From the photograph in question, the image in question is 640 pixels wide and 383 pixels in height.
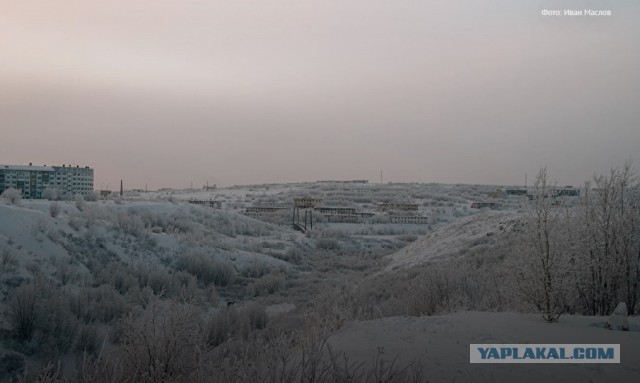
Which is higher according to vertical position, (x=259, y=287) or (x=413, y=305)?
(x=413, y=305)

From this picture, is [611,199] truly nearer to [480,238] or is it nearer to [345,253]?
[480,238]

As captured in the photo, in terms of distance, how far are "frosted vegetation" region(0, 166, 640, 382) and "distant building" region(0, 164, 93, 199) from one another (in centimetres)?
2111

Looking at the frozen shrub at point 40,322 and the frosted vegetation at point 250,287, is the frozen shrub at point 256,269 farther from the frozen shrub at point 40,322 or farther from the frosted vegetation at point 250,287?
the frozen shrub at point 40,322

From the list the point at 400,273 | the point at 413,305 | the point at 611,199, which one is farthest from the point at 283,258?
the point at 611,199

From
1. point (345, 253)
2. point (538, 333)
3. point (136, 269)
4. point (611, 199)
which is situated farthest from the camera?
point (345, 253)

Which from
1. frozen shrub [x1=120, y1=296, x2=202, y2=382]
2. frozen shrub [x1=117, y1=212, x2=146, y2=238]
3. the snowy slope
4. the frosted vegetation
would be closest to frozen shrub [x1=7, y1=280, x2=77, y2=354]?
the frosted vegetation

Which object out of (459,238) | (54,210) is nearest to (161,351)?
(54,210)

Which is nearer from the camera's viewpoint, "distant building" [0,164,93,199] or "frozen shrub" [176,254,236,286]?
"frozen shrub" [176,254,236,286]

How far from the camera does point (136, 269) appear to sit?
16531mm

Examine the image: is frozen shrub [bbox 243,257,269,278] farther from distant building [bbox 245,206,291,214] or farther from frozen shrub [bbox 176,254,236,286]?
distant building [bbox 245,206,291,214]

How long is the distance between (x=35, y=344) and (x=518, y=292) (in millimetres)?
8259

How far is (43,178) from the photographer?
4572 centimetres

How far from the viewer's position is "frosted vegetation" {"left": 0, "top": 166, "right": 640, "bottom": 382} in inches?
202

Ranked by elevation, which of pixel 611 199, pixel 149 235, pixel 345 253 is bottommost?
pixel 345 253
